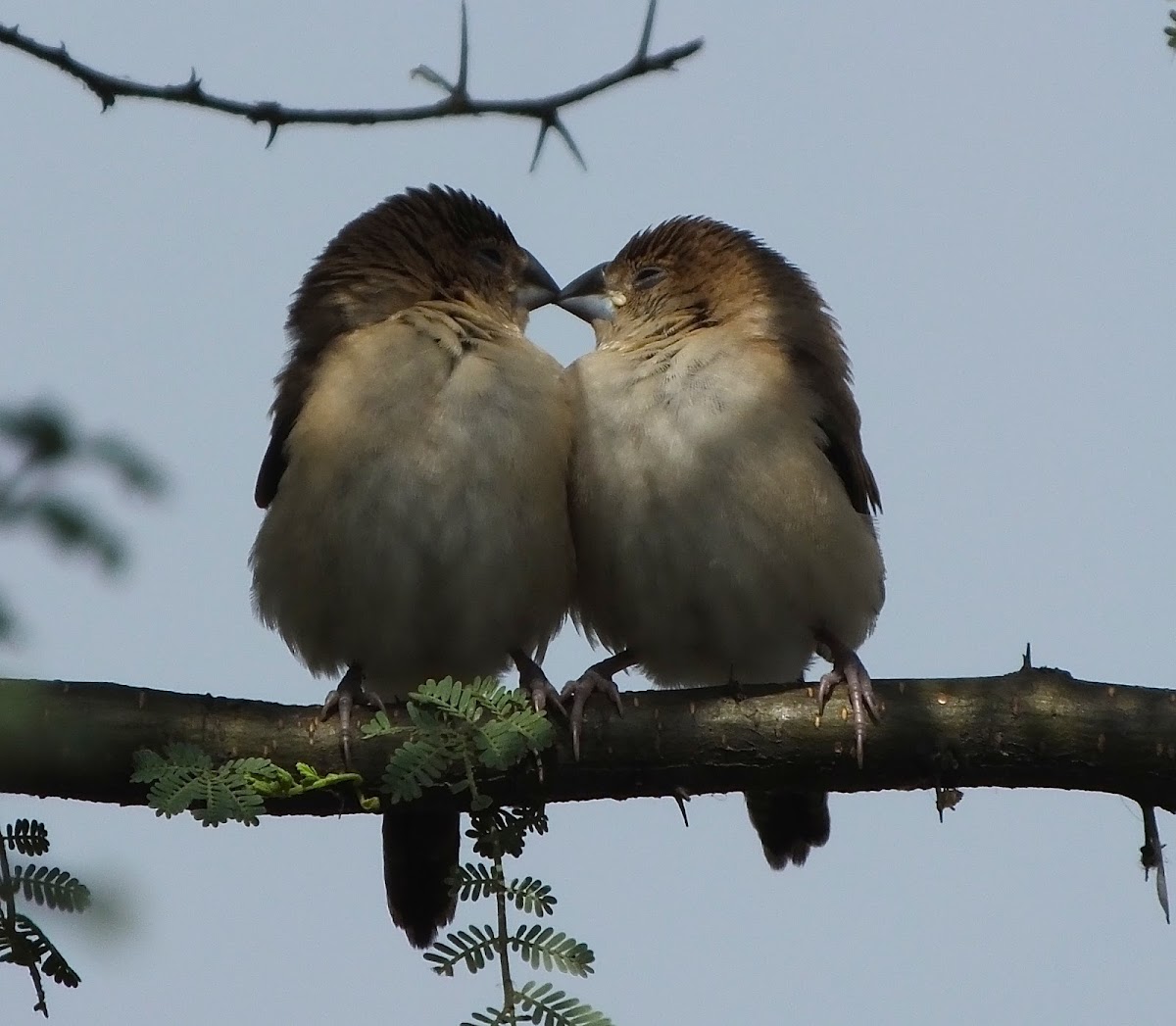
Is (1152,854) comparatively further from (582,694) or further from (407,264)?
(407,264)

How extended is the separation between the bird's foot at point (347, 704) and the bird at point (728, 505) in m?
0.70

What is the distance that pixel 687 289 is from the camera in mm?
7188

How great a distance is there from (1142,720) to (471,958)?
2.10 metres

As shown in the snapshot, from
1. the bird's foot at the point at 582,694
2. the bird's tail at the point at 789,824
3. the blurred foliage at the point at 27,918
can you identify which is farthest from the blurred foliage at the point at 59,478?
the bird's tail at the point at 789,824

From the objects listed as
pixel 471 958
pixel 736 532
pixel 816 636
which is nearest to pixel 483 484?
pixel 736 532

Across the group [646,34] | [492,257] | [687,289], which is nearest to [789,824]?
[687,289]

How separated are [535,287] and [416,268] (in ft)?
1.83

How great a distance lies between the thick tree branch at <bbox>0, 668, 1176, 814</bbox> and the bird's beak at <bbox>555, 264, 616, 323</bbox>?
7.71 ft

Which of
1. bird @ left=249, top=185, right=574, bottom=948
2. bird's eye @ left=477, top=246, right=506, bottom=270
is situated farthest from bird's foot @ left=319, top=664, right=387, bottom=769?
bird's eye @ left=477, top=246, right=506, bottom=270

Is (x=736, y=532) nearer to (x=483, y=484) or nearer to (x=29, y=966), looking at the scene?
(x=483, y=484)

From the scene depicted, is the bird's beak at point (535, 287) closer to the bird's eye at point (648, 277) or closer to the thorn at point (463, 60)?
the bird's eye at point (648, 277)

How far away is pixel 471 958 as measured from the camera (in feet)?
15.3

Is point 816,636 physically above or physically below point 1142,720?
above

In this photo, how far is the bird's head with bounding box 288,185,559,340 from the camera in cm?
698
